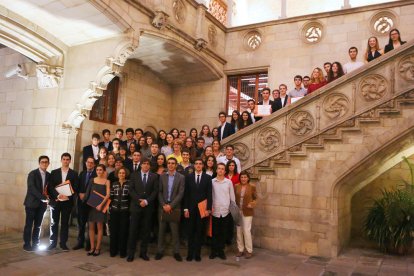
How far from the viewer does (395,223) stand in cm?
650

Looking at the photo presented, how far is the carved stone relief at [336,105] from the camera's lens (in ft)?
20.7

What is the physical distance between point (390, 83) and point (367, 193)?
10.8 ft

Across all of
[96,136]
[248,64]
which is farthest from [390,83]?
[96,136]

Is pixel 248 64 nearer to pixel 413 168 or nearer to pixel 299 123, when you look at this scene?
pixel 299 123

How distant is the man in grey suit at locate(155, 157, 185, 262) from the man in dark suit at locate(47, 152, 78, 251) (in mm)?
1755

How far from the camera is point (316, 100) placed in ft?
21.5

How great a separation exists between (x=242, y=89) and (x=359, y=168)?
5404 millimetres

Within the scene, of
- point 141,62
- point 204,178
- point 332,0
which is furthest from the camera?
point 332,0

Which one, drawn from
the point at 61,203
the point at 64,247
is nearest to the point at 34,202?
the point at 61,203

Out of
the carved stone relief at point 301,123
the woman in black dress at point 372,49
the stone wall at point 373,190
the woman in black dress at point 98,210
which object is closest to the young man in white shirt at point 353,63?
the woman in black dress at point 372,49

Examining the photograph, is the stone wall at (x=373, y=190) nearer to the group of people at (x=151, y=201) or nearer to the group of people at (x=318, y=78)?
the group of people at (x=318, y=78)

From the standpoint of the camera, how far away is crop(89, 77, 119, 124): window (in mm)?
9103

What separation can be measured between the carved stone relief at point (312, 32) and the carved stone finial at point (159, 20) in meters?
4.20

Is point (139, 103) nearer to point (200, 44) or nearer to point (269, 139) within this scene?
point (200, 44)
